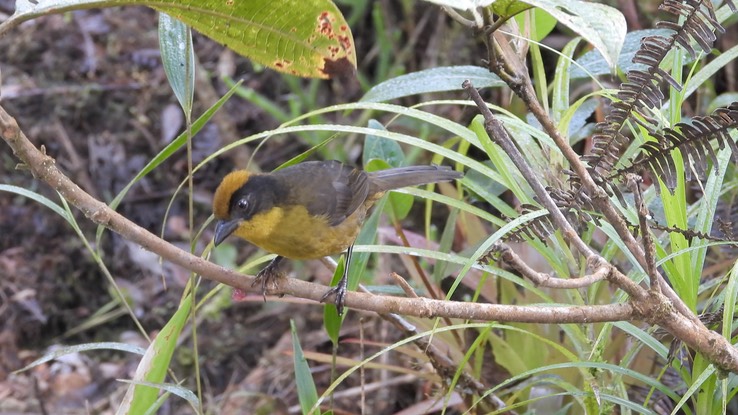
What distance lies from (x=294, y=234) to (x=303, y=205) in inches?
8.4

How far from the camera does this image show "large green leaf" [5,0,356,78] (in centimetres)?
149

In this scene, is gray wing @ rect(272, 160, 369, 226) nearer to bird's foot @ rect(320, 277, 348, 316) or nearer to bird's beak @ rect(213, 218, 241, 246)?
bird's beak @ rect(213, 218, 241, 246)

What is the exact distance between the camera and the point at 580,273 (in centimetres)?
219

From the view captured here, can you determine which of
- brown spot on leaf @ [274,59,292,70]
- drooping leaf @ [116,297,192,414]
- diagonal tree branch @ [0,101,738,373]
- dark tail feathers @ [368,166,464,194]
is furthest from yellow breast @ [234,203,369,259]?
brown spot on leaf @ [274,59,292,70]

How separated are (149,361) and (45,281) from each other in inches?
Answer: 116

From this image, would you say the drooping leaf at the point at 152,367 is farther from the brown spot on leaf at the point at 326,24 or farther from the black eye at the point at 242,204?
the brown spot on leaf at the point at 326,24

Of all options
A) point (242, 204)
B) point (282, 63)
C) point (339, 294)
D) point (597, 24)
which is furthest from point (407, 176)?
point (597, 24)

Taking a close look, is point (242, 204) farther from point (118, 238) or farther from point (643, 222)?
point (118, 238)

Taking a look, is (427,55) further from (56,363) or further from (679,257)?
(679,257)

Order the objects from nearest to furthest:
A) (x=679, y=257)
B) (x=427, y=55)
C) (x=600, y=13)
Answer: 1. (x=600, y=13)
2. (x=679, y=257)
3. (x=427, y=55)

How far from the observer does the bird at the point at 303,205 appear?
2487 millimetres

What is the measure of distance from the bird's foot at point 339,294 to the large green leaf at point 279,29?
544 millimetres

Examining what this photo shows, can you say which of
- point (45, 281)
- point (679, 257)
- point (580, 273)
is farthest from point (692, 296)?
point (45, 281)

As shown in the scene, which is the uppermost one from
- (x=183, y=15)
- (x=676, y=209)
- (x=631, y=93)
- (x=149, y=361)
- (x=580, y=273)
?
(x=183, y=15)
